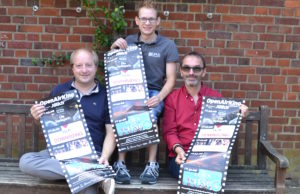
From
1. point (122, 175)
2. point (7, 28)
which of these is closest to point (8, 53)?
point (7, 28)

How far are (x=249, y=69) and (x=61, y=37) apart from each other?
202 cm

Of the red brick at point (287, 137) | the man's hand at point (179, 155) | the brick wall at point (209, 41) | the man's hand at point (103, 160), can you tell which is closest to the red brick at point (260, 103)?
the brick wall at point (209, 41)

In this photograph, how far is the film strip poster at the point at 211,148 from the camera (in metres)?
3.36

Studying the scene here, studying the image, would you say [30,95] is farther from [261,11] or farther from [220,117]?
[261,11]

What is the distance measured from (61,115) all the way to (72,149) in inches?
12.1

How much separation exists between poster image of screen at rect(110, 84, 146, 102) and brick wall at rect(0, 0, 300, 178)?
0.91 meters

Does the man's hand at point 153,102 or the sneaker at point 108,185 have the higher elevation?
the man's hand at point 153,102

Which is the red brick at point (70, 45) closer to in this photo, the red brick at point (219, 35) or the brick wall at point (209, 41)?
the brick wall at point (209, 41)

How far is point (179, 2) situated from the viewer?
4.40m

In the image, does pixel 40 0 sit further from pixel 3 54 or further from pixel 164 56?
pixel 164 56

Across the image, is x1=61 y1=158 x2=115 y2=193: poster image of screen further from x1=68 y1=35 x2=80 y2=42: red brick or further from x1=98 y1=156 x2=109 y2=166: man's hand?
x1=68 y1=35 x2=80 y2=42: red brick

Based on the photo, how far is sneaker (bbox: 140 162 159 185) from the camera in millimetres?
3568

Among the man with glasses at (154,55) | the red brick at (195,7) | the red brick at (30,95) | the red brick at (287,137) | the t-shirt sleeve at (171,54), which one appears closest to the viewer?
the man with glasses at (154,55)

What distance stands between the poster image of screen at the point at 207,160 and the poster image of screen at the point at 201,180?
0.12 ft
